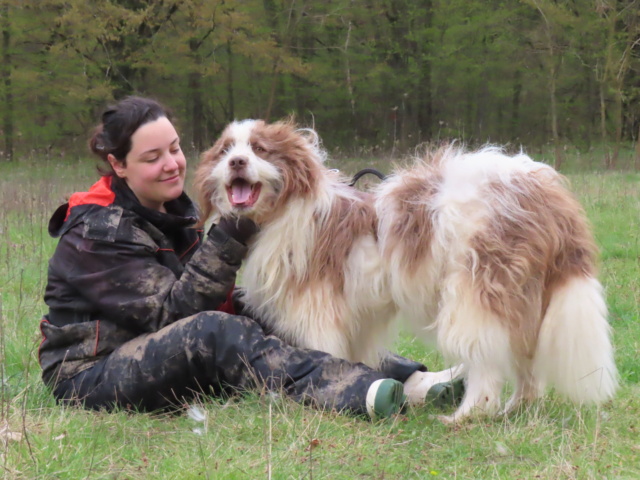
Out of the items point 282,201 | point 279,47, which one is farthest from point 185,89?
point 282,201

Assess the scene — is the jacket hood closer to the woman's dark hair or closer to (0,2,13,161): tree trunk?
the woman's dark hair

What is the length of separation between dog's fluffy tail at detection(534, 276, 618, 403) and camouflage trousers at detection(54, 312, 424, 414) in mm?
779

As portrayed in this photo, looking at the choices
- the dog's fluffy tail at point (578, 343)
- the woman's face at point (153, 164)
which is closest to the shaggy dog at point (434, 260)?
the dog's fluffy tail at point (578, 343)

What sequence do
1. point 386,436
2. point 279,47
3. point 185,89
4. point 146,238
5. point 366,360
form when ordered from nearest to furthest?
point 386,436 < point 146,238 < point 366,360 < point 279,47 < point 185,89

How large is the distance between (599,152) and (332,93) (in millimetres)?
8276

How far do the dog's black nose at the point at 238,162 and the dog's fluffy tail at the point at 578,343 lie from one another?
5.05 feet

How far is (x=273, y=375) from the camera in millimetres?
3188

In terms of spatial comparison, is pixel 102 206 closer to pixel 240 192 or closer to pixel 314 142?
pixel 240 192

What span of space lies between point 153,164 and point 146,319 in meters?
0.76

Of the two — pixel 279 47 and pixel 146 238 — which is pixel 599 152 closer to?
pixel 279 47

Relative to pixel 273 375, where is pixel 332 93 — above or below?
above

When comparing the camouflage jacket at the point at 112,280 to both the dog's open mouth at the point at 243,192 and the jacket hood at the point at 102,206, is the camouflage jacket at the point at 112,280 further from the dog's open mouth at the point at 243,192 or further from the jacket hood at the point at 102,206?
the dog's open mouth at the point at 243,192

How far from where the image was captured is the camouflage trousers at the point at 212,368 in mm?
3174

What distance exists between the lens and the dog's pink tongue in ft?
11.2
